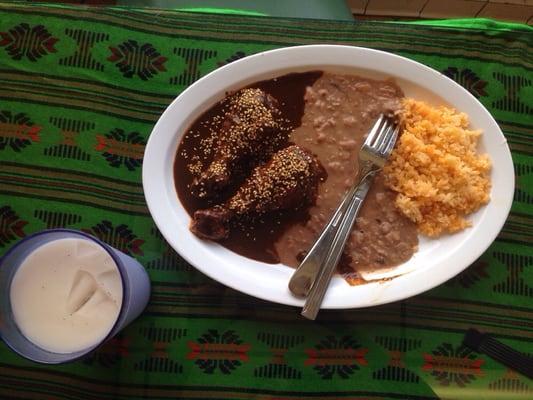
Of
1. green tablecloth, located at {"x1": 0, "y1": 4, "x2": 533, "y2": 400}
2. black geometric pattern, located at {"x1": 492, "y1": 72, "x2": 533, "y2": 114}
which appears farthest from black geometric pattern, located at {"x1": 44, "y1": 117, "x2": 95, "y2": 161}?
black geometric pattern, located at {"x1": 492, "y1": 72, "x2": 533, "y2": 114}

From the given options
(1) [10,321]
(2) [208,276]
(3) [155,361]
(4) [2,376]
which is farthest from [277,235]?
(4) [2,376]

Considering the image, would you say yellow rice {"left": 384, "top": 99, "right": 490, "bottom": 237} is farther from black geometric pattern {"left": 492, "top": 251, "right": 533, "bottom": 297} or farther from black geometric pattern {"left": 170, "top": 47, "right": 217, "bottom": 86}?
black geometric pattern {"left": 170, "top": 47, "right": 217, "bottom": 86}

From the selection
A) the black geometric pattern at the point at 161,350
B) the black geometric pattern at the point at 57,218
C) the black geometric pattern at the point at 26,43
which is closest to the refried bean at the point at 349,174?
the black geometric pattern at the point at 161,350

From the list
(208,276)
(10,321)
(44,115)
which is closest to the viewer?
(10,321)

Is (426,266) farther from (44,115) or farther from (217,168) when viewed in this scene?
(44,115)

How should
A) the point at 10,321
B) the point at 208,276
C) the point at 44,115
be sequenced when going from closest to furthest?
the point at 10,321 → the point at 208,276 → the point at 44,115

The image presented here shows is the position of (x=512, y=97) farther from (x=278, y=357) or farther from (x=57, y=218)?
(x=57, y=218)

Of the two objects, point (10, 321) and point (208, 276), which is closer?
point (10, 321)
